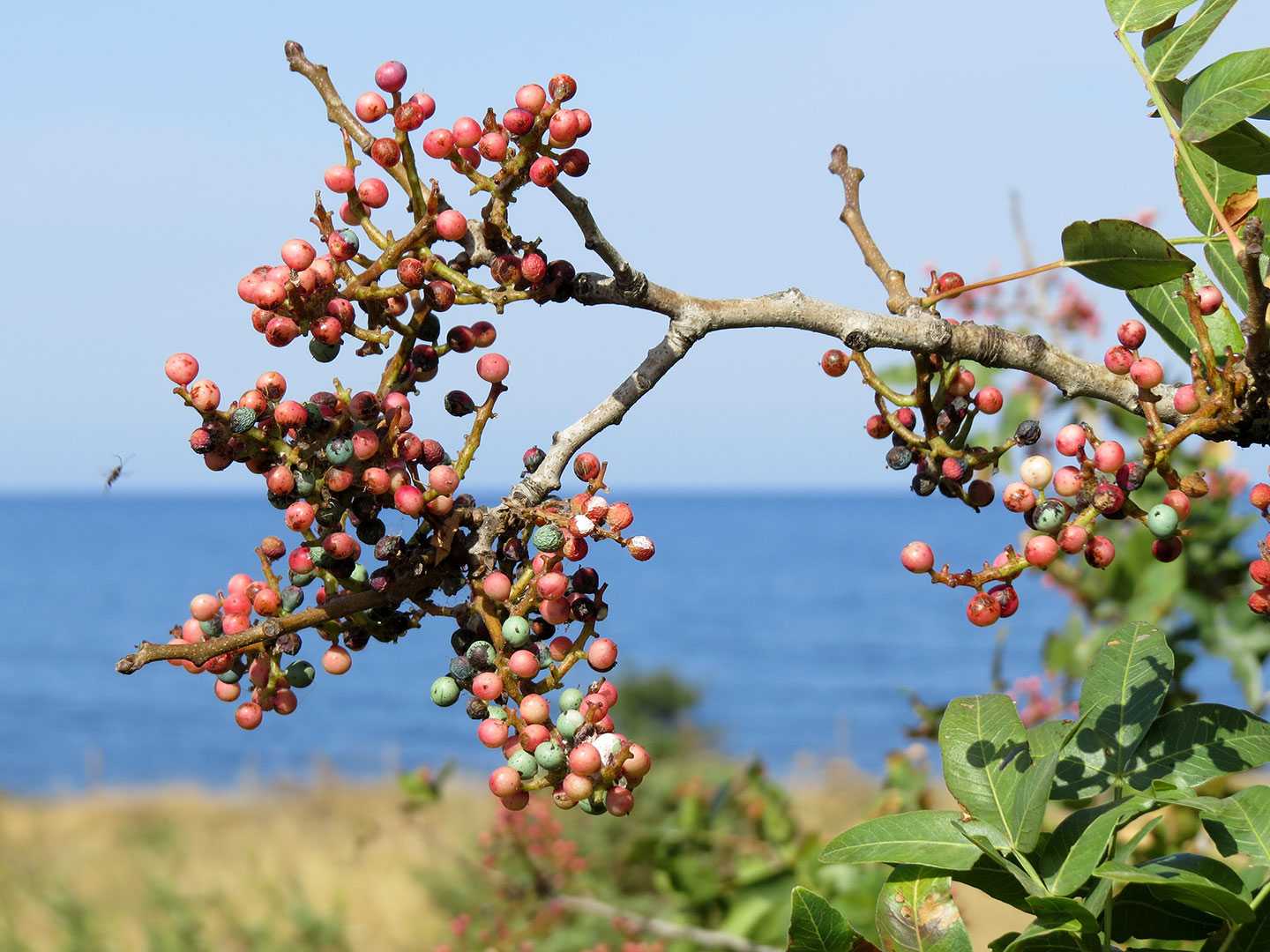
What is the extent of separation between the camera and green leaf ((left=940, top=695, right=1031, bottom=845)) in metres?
1.27

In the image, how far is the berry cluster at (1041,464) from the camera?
1.33m

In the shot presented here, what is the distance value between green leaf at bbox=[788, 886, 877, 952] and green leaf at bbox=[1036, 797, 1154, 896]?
0.20m

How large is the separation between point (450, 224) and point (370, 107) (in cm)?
19

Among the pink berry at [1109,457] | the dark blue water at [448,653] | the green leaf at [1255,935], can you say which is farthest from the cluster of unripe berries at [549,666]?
the dark blue water at [448,653]

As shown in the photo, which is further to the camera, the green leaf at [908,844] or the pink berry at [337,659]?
the pink berry at [337,659]

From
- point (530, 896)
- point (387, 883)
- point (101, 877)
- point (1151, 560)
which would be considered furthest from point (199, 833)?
point (1151, 560)

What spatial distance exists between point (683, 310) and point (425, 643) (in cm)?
7160

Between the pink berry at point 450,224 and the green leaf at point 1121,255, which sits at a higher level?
the pink berry at point 450,224

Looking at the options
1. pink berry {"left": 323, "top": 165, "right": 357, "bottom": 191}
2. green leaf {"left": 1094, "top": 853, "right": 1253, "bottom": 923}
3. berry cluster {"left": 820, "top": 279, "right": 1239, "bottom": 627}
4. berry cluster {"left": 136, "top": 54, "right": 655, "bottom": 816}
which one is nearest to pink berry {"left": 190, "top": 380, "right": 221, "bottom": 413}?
berry cluster {"left": 136, "top": 54, "right": 655, "bottom": 816}

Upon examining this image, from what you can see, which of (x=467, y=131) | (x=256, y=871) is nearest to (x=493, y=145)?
(x=467, y=131)

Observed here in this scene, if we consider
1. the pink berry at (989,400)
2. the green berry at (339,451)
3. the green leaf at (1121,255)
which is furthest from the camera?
the pink berry at (989,400)

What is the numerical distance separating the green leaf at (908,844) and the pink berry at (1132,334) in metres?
0.60

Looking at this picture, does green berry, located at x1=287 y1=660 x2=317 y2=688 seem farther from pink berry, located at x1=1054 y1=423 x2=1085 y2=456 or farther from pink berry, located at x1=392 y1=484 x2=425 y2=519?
pink berry, located at x1=1054 y1=423 x2=1085 y2=456

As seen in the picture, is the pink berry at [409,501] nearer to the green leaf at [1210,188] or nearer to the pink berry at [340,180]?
the pink berry at [340,180]
